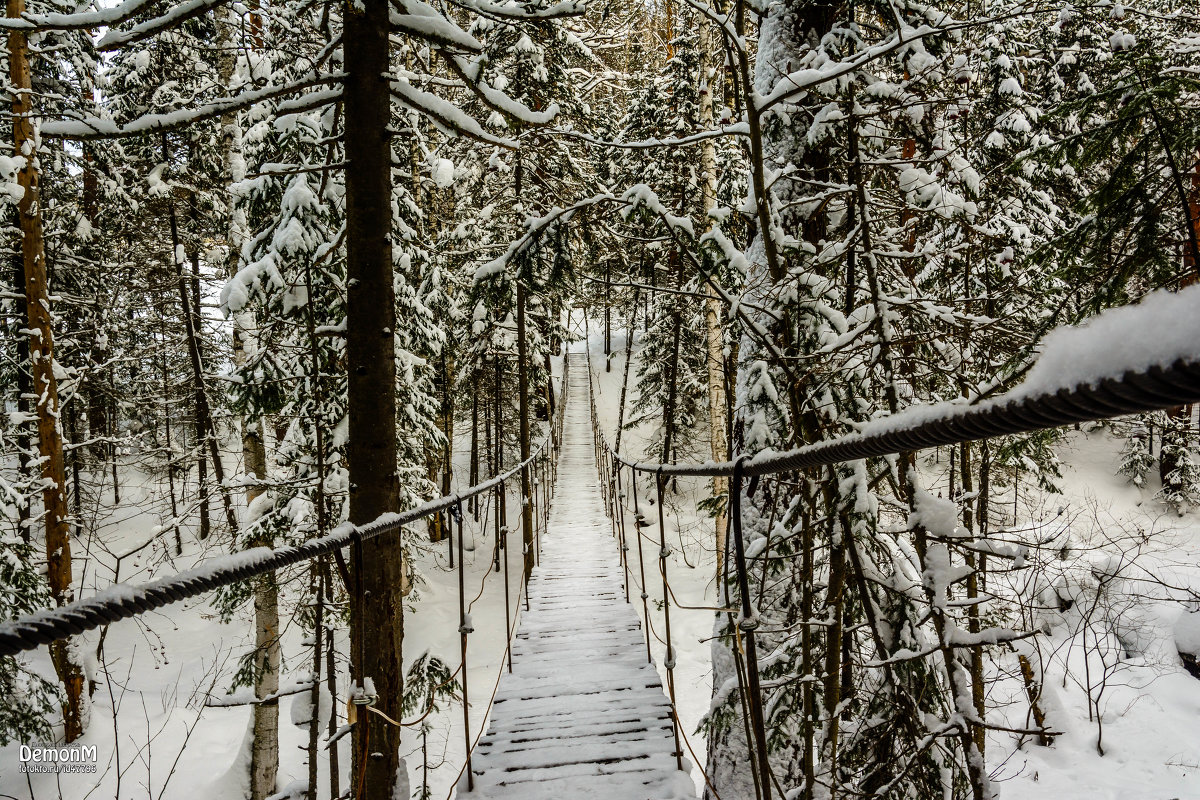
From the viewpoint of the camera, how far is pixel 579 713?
10.2 feet

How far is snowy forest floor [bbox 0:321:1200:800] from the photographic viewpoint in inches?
259

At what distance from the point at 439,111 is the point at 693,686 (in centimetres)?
916

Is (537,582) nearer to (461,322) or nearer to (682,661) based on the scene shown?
(682,661)

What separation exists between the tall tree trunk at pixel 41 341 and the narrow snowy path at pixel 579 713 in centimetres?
559

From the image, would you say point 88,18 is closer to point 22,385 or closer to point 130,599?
point 130,599

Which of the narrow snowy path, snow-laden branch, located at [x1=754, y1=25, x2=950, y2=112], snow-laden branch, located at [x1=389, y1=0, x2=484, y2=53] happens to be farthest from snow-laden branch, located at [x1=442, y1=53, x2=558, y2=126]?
the narrow snowy path

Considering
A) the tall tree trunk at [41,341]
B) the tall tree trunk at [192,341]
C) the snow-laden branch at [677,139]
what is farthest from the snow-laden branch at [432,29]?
the tall tree trunk at [192,341]

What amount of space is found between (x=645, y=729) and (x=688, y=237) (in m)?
2.48

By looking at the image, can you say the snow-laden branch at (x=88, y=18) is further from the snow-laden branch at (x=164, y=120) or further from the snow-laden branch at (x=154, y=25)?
the snow-laden branch at (x=164, y=120)

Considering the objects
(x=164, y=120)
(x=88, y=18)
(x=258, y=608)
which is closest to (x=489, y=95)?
(x=164, y=120)

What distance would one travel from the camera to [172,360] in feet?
45.5

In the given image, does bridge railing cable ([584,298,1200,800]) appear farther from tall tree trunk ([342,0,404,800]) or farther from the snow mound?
tall tree trunk ([342,0,404,800])

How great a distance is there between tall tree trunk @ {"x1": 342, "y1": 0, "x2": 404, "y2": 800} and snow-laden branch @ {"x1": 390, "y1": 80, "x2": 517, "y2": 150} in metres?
0.12

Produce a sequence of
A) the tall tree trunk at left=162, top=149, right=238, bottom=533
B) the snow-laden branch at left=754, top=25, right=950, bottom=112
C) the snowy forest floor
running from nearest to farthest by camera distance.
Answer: the snow-laden branch at left=754, top=25, right=950, bottom=112 → the snowy forest floor → the tall tree trunk at left=162, top=149, right=238, bottom=533
